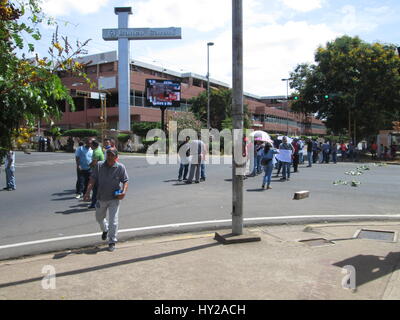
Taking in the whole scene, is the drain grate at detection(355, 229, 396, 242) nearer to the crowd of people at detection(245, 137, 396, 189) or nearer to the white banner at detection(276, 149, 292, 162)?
the crowd of people at detection(245, 137, 396, 189)

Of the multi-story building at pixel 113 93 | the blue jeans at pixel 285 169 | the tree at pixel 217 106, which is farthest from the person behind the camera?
the tree at pixel 217 106

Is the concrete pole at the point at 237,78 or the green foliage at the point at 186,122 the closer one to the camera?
the concrete pole at the point at 237,78

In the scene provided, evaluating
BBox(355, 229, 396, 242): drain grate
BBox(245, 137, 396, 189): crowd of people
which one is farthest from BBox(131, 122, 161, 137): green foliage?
BBox(355, 229, 396, 242): drain grate

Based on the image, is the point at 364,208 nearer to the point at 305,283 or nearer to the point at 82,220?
the point at 305,283

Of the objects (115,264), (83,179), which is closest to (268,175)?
(83,179)

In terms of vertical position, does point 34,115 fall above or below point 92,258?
above

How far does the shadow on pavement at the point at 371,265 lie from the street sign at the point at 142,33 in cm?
4357

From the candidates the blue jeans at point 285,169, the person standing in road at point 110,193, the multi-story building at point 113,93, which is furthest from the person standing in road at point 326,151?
the person standing in road at point 110,193

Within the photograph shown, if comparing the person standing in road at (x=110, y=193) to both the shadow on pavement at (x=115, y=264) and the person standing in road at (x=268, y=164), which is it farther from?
the person standing in road at (x=268, y=164)

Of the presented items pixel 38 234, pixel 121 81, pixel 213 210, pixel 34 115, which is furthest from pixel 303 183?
pixel 121 81

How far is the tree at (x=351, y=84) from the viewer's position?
2973 centimetres

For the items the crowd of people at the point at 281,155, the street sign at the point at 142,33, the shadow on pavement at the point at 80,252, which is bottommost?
the shadow on pavement at the point at 80,252

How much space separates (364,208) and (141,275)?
22.0 ft

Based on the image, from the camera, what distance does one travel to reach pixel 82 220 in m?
7.96
